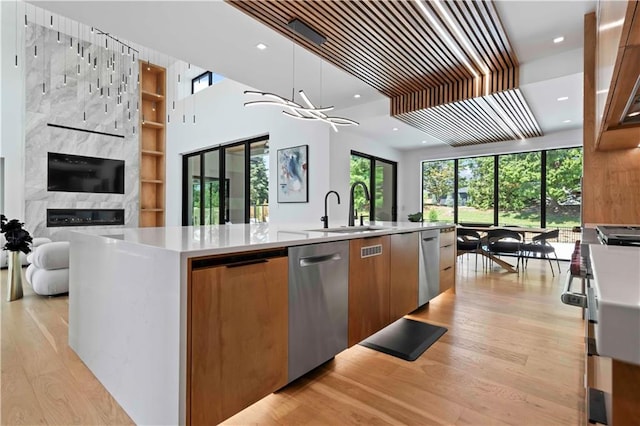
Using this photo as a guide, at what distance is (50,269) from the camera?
356 centimetres

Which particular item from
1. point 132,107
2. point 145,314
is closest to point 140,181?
point 132,107

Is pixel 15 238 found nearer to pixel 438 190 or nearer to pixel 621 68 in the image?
pixel 621 68

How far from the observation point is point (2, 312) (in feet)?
10.0

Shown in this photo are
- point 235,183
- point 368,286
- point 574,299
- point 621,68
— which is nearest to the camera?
point 574,299

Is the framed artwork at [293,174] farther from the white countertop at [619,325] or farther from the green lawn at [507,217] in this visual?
the white countertop at [619,325]

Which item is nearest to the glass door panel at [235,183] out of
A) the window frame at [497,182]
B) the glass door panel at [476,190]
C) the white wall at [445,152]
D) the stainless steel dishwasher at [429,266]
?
the white wall at [445,152]

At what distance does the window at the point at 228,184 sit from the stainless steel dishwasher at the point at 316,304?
5009mm

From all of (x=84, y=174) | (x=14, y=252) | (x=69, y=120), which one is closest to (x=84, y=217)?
(x=84, y=174)

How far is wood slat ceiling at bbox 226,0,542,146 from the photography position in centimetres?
280

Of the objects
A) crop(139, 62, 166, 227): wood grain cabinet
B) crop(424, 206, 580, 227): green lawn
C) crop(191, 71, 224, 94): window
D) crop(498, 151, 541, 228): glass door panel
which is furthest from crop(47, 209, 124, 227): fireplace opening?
crop(498, 151, 541, 228): glass door panel

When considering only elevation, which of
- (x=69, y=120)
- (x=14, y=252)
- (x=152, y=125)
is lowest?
(x=14, y=252)

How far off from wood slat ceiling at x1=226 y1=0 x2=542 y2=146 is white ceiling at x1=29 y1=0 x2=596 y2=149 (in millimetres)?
219

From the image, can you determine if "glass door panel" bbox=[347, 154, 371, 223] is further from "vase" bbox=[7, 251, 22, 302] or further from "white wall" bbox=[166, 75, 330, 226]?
"vase" bbox=[7, 251, 22, 302]

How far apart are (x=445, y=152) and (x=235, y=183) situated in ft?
17.5
